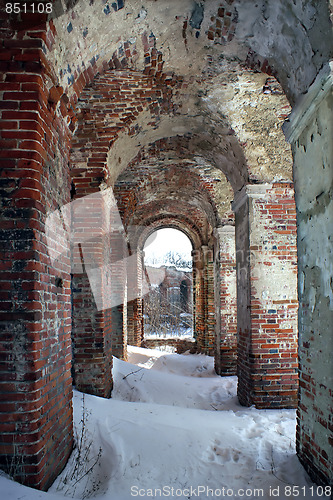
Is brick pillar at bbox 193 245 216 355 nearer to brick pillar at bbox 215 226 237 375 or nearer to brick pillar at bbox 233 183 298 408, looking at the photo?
brick pillar at bbox 215 226 237 375

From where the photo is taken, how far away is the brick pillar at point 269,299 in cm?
520

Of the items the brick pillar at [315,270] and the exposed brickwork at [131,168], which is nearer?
the exposed brickwork at [131,168]

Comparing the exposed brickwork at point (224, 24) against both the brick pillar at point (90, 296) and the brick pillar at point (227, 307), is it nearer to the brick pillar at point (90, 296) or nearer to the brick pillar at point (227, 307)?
the brick pillar at point (90, 296)

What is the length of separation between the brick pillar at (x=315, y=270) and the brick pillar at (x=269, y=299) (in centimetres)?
192

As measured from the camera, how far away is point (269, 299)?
5336mm

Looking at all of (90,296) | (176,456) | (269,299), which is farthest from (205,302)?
(176,456)

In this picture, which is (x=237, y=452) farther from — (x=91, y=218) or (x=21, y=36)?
(x=21, y=36)

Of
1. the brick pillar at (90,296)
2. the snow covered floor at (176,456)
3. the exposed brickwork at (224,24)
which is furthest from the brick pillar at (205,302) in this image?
the exposed brickwork at (224,24)

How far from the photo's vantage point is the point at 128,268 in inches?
507

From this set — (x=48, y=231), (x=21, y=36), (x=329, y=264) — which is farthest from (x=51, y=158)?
(x=329, y=264)

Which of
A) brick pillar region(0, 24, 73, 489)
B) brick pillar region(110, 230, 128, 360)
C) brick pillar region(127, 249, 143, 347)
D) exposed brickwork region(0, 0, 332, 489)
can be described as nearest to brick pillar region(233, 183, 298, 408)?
exposed brickwork region(0, 0, 332, 489)

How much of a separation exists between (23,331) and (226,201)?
713cm

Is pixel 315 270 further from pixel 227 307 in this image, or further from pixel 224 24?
pixel 227 307

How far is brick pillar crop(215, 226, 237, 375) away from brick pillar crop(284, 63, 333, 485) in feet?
16.8
